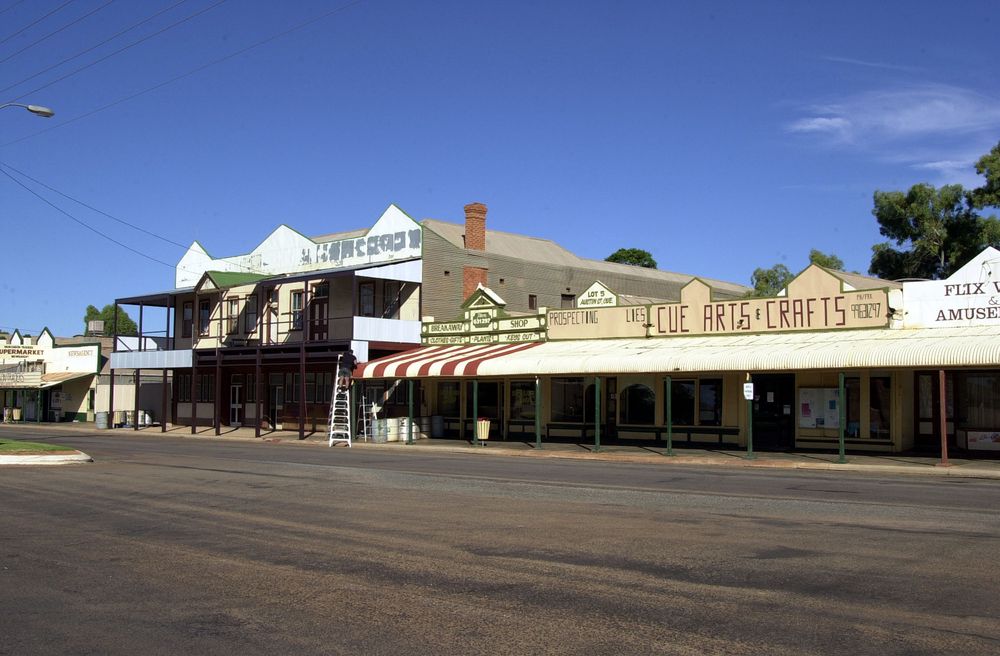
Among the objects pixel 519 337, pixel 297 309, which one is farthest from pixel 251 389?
pixel 519 337

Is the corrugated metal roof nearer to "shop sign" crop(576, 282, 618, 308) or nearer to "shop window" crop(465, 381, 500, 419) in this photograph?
"shop sign" crop(576, 282, 618, 308)

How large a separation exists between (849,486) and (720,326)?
12.6 meters

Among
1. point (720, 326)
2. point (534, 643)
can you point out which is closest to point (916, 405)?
point (720, 326)

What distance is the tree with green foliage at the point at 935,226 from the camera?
45.1 meters

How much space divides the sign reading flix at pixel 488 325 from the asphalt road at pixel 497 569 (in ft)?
62.4

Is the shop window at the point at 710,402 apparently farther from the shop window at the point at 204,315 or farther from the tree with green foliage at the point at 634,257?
the tree with green foliage at the point at 634,257

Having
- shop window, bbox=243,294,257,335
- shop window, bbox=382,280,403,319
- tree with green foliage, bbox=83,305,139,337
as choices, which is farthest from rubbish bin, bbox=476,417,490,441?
tree with green foliage, bbox=83,305,139,337

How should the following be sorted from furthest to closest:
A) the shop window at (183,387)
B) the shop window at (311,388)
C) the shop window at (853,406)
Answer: the shop window at (183,387)
the shop window at (311,388)
the shop window at (853,406)

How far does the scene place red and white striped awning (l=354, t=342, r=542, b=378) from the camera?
108ft

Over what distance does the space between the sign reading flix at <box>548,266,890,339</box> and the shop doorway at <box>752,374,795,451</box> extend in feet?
5.78

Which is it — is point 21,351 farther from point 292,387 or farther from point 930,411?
point 930,411

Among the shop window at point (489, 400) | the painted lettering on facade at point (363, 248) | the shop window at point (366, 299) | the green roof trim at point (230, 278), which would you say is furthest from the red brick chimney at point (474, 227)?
the green roof trim at point (230, 278)

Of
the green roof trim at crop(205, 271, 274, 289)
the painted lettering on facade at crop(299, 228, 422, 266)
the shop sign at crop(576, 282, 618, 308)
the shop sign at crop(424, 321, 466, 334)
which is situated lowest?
the shop sign at crop(424, 321, 466, 334)

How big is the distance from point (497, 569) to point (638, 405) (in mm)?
24013
